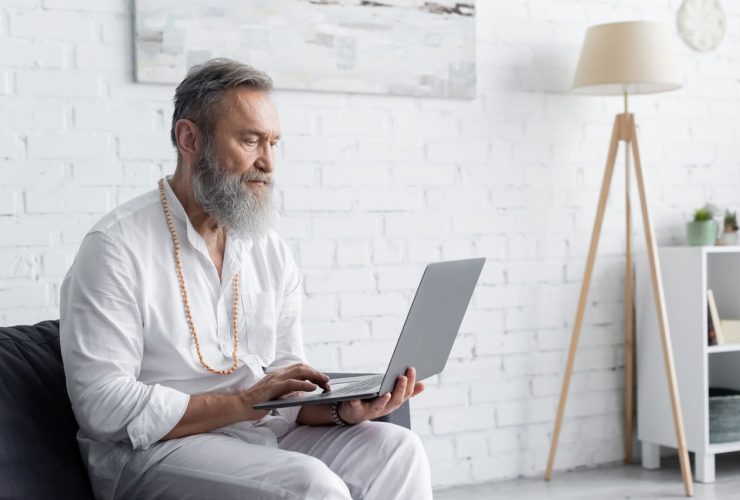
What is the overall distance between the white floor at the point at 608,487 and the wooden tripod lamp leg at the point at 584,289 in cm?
12

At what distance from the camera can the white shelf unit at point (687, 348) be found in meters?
3.73

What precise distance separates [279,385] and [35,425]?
504 millimetres

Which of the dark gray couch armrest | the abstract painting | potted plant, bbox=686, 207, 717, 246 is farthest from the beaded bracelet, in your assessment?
potted plant, bbox=686, 207, 717, 246

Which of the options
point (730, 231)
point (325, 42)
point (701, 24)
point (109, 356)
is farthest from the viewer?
point (701, 24)

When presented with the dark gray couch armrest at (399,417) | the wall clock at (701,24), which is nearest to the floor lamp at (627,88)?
the wall clock at (701,24)

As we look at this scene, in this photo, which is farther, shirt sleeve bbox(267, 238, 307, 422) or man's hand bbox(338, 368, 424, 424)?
shirt sleeve bbox(267, 238, 307, 422)

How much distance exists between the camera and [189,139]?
226cm

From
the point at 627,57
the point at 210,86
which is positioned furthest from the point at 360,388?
the point at 627,57

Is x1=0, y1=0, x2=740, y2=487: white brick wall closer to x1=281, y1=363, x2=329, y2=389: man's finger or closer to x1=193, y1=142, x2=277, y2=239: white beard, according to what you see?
x1=193, y1=142, x2=277, y2=239: white beard

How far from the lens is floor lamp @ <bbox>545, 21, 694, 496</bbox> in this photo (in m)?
3.56

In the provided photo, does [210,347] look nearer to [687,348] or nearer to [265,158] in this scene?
[265,158]

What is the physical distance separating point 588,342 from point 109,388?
8.05 feet

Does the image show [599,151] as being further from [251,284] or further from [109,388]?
[109,388]

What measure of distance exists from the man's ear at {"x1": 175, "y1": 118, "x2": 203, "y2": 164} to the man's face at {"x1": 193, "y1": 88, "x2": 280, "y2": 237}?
0.02 m
